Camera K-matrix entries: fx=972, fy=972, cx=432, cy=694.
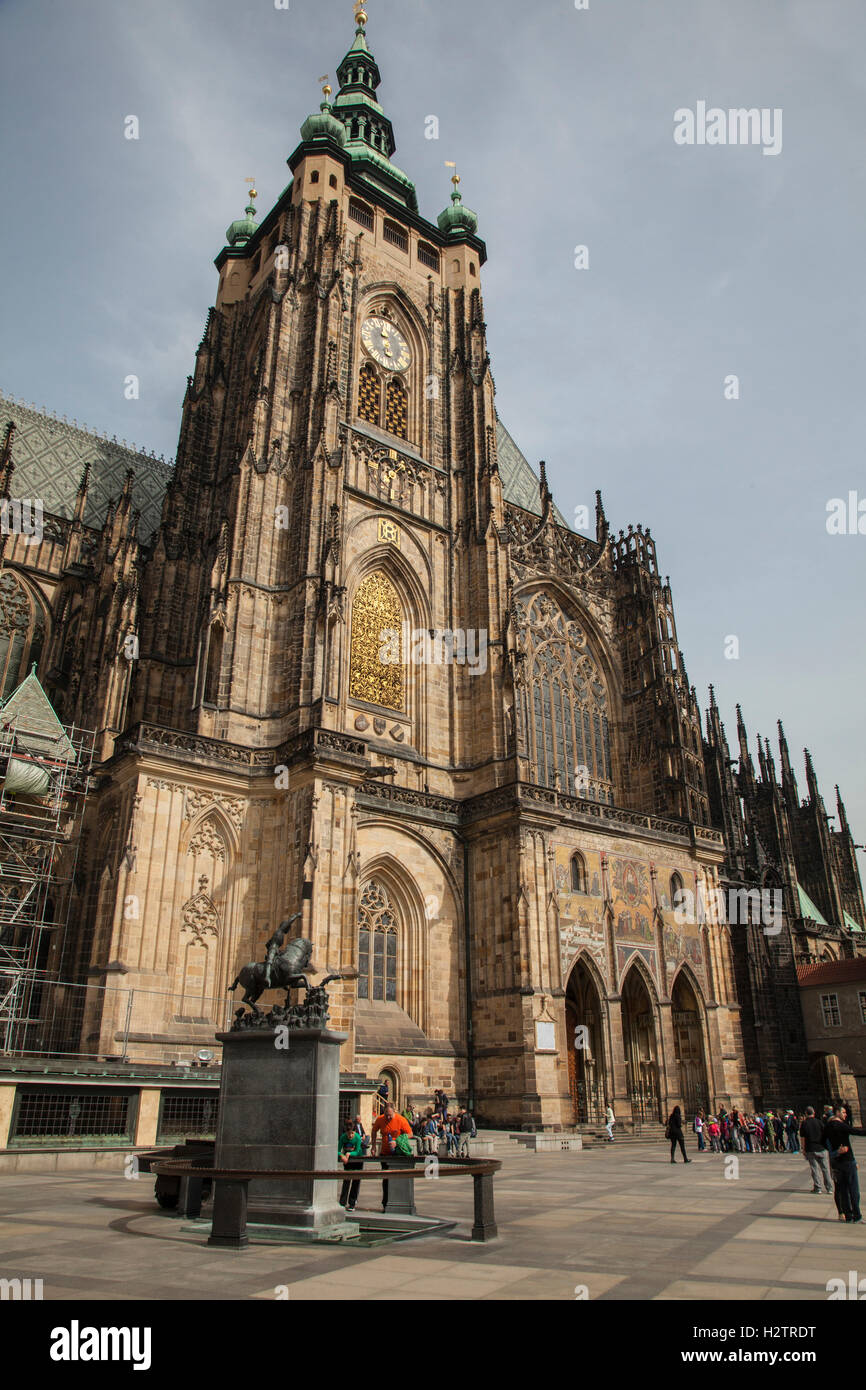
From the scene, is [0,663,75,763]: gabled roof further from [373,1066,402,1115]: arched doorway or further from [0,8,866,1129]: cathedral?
[373,1066,402,1115]: arched doorway

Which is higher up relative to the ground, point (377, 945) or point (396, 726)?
point (396, 726)

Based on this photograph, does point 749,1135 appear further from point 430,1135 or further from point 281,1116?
point 281,1116

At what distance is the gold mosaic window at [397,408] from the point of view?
109ft

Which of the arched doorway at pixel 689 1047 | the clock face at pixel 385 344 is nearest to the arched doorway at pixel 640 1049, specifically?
the arched doorway at pixel 689 1047

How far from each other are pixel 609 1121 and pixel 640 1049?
162 inches

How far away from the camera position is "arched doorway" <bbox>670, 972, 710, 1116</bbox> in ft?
98.6

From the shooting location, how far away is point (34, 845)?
25062 millimetres

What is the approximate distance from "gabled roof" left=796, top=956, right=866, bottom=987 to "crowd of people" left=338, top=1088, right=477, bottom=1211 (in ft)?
79.8

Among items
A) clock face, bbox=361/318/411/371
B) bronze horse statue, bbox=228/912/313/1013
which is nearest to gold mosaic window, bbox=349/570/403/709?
clock face, bbox=361/318/411/371

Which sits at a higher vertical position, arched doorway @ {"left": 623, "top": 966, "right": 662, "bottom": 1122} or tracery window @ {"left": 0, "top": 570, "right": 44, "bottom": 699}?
tracery window @ {"left": 0, "top": 570, "right": 44, "bottom": 699}

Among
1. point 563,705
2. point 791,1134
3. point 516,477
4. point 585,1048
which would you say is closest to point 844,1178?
point 585,1048
